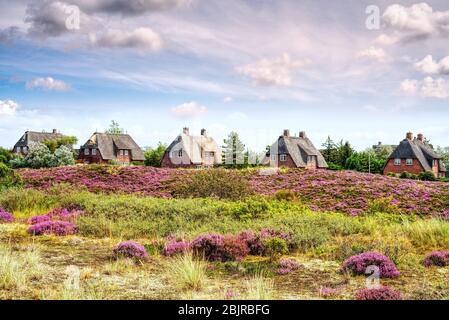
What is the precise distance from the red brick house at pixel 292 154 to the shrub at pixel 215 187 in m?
43.2

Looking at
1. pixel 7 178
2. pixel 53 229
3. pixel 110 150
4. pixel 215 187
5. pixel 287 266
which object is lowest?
pixel 287 266

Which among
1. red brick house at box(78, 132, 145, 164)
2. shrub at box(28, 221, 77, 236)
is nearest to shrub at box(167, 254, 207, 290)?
shrub at box(28, 221, 77, 236)

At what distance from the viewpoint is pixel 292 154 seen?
223 feet

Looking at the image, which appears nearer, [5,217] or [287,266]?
[287,266]

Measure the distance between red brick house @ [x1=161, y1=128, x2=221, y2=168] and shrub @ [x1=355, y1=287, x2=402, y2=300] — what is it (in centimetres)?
5764

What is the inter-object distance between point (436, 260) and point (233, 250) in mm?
4673

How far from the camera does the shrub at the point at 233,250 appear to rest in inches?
439

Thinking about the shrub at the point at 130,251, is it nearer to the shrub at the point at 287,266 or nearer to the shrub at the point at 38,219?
the shrub at the point at 287,266

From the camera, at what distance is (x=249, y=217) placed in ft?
54.6

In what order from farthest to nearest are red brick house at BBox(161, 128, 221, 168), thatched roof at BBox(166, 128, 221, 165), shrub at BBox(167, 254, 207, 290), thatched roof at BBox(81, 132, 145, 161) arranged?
thatched roof at BBox(81, 132, 145, 161) < thatched roof at BBox(166, 128, 221, 165) < red brick house at BBox(161, 128, 221, 168) < shrub at BBox(167, 254, 207, 290)

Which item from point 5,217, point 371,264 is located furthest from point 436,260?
point 5,217

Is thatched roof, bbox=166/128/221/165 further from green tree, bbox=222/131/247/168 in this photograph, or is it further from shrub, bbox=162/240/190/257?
shrub, bbox=162/240/190/257

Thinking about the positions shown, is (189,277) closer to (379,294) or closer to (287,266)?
(287,266)

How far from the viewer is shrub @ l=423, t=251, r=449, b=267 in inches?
412
